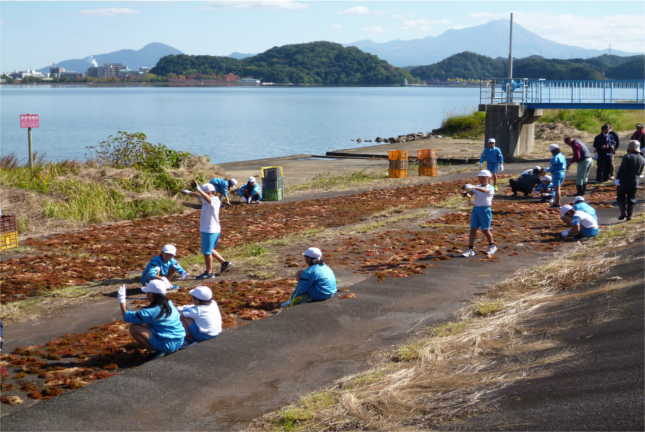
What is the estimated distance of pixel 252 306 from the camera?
12.3 meters

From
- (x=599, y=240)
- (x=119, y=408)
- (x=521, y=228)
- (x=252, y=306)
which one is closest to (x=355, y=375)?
(x=119, y=408)

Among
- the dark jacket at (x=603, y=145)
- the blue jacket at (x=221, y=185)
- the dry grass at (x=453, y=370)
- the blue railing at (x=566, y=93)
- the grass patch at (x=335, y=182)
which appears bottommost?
the dry grass at (x=453, y=370)

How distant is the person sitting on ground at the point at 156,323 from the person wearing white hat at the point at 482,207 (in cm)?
688

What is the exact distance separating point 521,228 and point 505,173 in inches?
530

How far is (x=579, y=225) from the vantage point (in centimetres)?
1642

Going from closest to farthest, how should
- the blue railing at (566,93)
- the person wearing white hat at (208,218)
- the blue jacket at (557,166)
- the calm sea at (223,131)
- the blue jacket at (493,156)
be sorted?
1. the person wearing white hat at (208,218)
2. the blue jacket at (557,166)
3. the blue jacket at (493,156)
4. the blue railing at (566,93)
5. the calm sea at (223,131)

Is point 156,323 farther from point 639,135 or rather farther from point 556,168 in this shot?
point 639,135

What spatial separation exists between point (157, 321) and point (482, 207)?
7416mm

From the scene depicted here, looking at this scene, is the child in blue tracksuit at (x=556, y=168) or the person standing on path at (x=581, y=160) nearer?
the child in blue tracksuit at (x=556, y=168)

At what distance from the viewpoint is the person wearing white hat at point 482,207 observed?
14781 millimetres

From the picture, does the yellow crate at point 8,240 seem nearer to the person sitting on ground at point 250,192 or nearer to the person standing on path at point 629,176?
the person sitting on ground at point 250,192

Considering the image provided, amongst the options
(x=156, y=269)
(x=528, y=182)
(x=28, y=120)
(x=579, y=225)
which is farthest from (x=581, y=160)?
(x=28, y=120)

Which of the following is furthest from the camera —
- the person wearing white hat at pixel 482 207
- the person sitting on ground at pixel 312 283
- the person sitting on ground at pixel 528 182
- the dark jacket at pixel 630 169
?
the person sitting on ground at pixel 528 182

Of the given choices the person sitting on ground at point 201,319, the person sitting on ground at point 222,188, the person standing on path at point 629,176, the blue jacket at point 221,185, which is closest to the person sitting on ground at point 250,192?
the person sitting on ground at point 222,188
